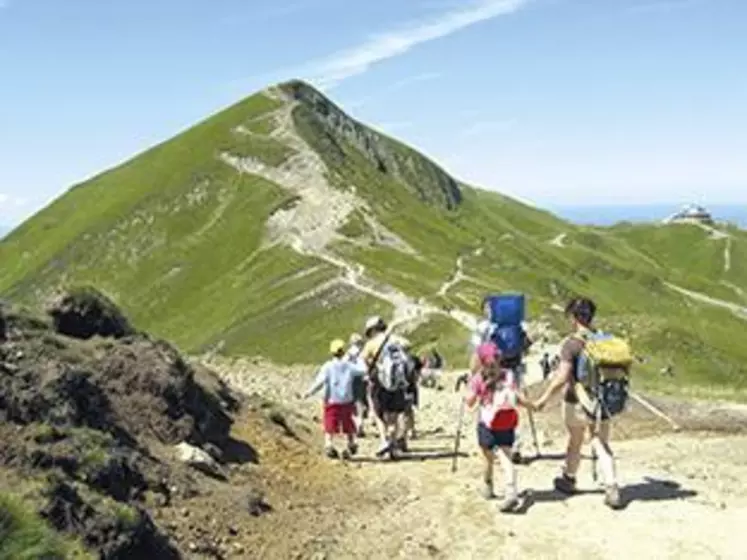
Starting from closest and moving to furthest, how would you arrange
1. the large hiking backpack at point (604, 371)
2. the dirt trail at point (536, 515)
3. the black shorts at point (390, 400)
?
the dirt trail at point (536, 515) → the large hiking backpack at point (604, 371) → the black shorts at point (390, 400)

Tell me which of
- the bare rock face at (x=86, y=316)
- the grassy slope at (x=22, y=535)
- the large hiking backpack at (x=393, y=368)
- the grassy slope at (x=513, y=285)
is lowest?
the grassy slope at (x=513, y=285)

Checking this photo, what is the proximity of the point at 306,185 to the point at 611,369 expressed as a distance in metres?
130

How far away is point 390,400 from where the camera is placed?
23.1m

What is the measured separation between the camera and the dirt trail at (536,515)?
1617cm

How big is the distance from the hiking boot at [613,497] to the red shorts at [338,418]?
7336 millimetres

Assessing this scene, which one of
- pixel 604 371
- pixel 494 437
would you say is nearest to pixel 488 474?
pixel 494 437

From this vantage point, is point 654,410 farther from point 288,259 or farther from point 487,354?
point 288,259

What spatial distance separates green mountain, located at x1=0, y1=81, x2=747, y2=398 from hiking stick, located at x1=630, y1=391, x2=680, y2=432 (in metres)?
34.9

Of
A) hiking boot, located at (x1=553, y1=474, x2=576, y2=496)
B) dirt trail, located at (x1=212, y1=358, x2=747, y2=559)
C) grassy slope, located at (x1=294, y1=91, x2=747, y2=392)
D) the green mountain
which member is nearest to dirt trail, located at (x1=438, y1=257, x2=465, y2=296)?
the green mountain

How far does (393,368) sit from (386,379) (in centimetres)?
28

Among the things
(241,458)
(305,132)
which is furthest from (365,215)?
(241,458)

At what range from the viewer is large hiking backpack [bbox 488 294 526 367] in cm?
2031

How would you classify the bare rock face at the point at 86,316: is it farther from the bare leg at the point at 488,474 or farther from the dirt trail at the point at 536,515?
the bare leg at the point at 488,474

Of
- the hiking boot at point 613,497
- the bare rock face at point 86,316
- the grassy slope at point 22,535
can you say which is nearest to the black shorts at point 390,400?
the bare rock face at point 86,316
